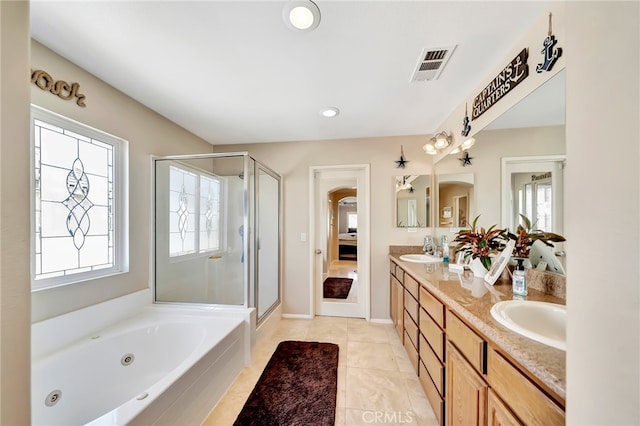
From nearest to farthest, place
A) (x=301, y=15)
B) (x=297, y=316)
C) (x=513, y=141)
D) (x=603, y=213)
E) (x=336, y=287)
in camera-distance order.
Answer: (x=603, y=213) → (x=301, y=15) → (x=513, y=141) → (x=297, y=316) → (x=336, y=287)

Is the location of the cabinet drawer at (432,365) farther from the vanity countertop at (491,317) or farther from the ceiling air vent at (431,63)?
the ceiling air vent at (431,63)

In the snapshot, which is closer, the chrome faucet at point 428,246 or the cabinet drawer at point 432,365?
the cabinet drawer at point 432,365

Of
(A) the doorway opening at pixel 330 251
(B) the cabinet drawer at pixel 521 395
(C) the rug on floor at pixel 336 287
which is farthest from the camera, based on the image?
(C) the rug on floor at pixel 336 287

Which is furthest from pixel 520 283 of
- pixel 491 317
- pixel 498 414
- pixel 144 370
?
pixel 144 370

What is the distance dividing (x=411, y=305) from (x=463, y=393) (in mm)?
887

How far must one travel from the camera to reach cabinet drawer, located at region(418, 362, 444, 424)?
1396 mm

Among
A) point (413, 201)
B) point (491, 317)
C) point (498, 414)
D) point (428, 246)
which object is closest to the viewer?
point (498, 414)

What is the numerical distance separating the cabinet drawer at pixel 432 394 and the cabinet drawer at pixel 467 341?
456 mm

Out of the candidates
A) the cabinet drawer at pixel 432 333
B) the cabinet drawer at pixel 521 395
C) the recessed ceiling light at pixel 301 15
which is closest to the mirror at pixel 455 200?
the cabinet drawer at pixel 432 333

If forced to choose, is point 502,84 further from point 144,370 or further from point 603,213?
point 144,370

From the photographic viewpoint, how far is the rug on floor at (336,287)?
3314 millimetres

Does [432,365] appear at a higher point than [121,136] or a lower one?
lower

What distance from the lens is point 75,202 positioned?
1709mm

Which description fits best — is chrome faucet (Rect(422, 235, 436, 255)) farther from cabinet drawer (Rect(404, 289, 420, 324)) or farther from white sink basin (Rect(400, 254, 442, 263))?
A: cabinet drawer (Rect(404, 289, 420, 324))
